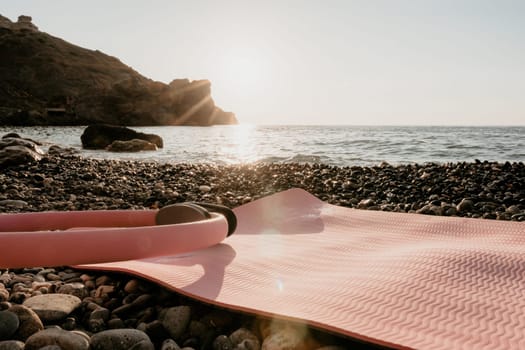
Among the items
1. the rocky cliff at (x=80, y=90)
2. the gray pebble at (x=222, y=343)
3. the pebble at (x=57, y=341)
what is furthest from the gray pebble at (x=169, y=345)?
the rocky cliff at (x=80, y=90)

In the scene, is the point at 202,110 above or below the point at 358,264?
above

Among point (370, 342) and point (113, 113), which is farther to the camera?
point (113, 113)

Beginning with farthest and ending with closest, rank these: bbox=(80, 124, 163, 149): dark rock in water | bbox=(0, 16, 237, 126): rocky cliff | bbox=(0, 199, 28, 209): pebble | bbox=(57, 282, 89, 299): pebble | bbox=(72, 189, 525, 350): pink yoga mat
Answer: bbox=(0, 16, 237, 126): rocky cliff → bbox=(80, 124, 163, 149): dark rock in water → bbox=(0, 199, 28, 209): pebble → bbox=(57, 282, 89, 299): pebble → bbox=(72, 189, 525, 350): pink yoga mat

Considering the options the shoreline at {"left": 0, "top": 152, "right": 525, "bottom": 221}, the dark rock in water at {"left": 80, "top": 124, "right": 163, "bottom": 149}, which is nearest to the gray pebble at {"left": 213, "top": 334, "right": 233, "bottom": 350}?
the shoreline at {"left": 0, "top": 152, "right": 525, "bottom": 221}

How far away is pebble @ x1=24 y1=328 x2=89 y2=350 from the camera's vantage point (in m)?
1.27

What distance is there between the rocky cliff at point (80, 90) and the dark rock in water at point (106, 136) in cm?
4288

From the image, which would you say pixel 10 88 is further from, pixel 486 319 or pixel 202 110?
pixel 486 319

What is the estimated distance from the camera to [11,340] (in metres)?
1.28

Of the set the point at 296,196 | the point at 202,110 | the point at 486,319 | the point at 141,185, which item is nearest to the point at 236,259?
the point at 486,319

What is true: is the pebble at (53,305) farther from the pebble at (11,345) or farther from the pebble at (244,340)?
the pebble at (244,340)

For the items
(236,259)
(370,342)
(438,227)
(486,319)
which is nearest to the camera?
(370,342)

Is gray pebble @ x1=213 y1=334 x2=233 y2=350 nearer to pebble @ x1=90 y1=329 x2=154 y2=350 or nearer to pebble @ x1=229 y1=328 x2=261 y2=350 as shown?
pebble @ x1=229 y1=328 x2=261 y2=350

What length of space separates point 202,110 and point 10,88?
36.8 m

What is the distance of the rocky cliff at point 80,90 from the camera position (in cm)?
7181
